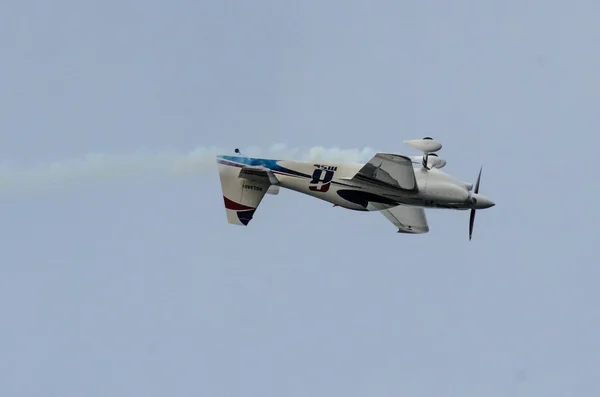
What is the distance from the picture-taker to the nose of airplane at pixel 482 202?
63.6 metres

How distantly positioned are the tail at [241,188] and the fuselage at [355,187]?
0.10 metres

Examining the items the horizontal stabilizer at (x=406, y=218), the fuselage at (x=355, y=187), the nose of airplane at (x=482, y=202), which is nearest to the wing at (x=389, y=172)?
the fuselage at (x=355, y=187)

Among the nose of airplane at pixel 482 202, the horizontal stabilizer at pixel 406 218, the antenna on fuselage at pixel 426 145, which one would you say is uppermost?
the antenna on fuselage at pixel 426 145

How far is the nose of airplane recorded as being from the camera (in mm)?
63594

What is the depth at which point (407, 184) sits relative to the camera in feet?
206

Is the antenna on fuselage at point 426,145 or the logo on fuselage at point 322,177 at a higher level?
the antenna on fuselage at point 426,145

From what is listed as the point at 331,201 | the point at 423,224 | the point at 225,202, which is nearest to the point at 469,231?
the point at 423,224

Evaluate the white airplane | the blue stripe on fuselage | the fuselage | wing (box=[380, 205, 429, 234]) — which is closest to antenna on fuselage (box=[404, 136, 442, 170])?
the white airplane

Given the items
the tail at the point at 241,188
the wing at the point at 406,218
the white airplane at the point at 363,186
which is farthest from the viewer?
the tail at the point at 241,188

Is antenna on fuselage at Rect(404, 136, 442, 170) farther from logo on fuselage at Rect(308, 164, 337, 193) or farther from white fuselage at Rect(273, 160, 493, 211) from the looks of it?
logo on fuselage at Rect(308, 164, 337, 193)

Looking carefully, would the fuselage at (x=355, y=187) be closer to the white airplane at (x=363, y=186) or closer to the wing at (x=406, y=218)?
the white airplane at (x=363, y=186)

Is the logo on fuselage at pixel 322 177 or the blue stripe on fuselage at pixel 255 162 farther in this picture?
the blue stripe on fuselage at pixel 255 162

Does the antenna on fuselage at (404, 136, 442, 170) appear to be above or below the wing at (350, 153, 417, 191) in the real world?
above

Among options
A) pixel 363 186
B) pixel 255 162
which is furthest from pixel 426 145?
pixel 255 162
